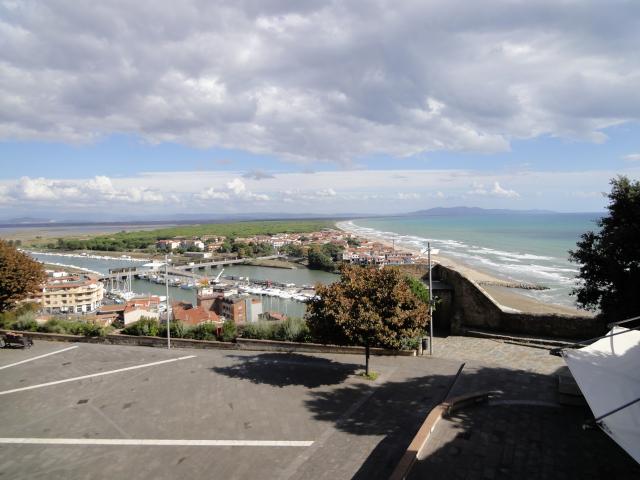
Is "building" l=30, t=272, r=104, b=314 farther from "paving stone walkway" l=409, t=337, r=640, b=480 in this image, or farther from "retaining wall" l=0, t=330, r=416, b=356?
"paving stone walkway" l=409, t=337, r=640, b=480

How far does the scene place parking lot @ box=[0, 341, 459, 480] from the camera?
7.57 metres

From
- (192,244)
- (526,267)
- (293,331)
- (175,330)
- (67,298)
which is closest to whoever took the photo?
(293,331)

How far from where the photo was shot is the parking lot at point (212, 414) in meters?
7.57

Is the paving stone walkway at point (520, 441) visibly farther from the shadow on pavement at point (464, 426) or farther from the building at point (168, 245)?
the building at point (168, 245)

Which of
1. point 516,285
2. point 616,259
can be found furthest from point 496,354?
point 516,285

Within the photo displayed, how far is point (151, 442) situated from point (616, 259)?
10.9m

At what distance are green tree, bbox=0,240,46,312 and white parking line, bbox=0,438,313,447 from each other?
469 inches

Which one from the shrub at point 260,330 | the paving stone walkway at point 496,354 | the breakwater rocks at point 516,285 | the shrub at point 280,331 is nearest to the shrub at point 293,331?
the shrub at point 280,331

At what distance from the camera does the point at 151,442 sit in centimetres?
844

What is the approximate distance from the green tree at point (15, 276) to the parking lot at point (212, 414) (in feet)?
16.7

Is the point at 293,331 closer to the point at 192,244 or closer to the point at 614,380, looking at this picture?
the point at 614,380

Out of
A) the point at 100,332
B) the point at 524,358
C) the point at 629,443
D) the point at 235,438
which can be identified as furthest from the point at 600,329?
the point at 100,332

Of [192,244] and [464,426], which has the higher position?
[464,426]

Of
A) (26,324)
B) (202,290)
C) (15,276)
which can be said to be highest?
(15,276)
